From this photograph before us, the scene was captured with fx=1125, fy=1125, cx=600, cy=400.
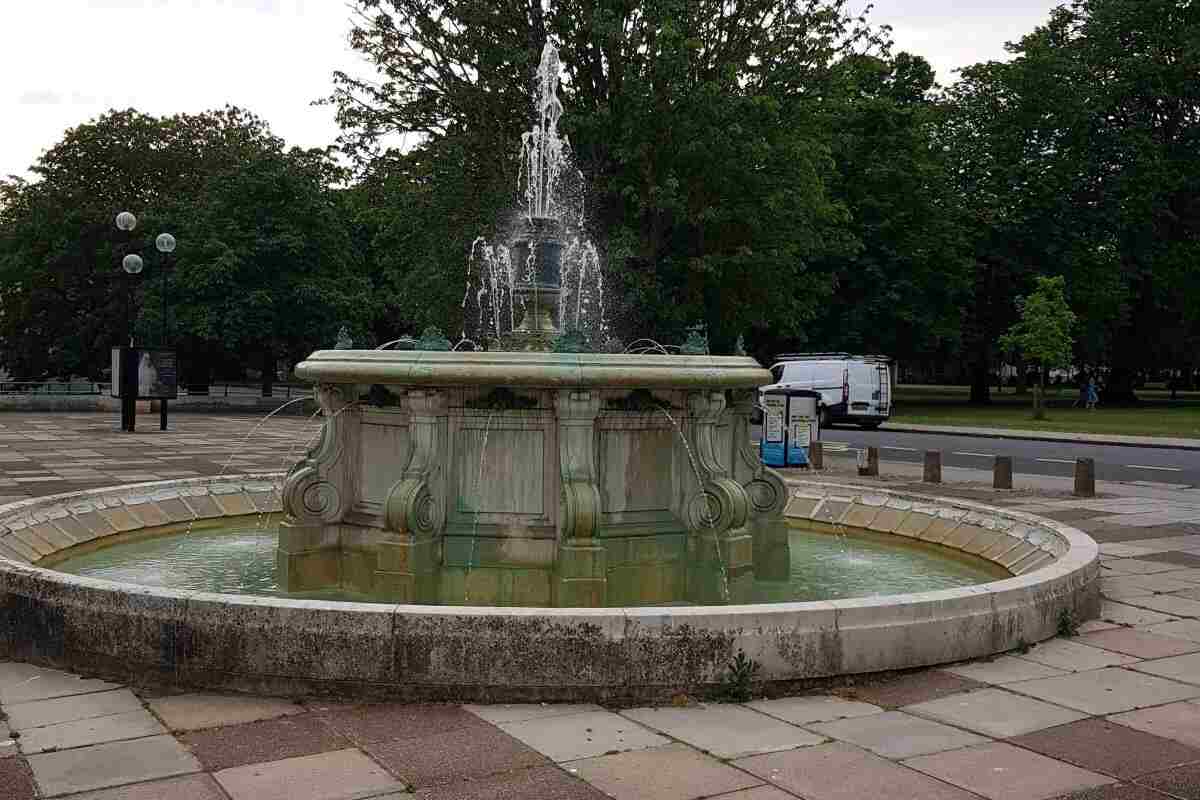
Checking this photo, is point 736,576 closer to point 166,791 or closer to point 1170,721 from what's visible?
point 1170,721

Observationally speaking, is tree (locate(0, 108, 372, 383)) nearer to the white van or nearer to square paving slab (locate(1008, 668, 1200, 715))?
the white van

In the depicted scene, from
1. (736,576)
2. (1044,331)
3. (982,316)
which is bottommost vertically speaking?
(736,576)

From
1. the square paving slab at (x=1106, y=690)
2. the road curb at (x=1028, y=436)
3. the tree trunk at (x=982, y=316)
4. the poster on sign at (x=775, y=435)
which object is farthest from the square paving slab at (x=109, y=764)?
the tree trunk at (x=982, y=316)

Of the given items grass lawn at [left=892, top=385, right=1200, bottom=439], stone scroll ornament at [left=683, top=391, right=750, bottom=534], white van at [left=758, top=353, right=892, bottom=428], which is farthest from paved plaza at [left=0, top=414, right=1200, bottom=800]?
white van at [left=758, top=353, right=892, bottom=428]

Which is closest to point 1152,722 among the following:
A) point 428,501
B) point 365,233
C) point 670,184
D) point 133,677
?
point 428,501

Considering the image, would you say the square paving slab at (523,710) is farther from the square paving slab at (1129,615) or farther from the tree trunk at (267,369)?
the tree trunk at (267,369)

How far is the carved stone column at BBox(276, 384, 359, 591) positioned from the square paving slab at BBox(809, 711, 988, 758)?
164 inches

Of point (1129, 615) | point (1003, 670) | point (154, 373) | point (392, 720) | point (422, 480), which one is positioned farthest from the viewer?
point (154, 373)

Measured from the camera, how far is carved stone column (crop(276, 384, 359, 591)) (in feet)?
26.8

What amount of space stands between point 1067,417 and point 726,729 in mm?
39746

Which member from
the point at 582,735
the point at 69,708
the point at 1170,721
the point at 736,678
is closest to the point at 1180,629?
the point at 1170,721

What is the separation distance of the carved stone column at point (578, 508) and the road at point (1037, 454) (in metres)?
14.4

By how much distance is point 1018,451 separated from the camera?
1039 inches

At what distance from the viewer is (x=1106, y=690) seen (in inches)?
243
